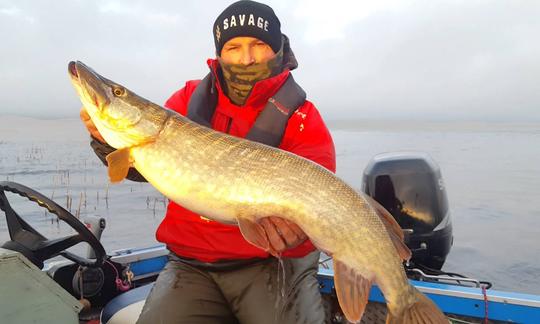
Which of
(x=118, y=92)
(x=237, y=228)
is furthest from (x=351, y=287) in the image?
(x=118, y=92)

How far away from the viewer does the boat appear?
2266 mm

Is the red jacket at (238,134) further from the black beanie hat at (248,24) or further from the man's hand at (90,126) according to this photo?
the man's hand at (90,126)

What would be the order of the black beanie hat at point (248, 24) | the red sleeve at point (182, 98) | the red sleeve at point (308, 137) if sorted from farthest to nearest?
the red sleeve at point (182, 98) → the black beanie hat at point (248, 24) → the red sleeve at point (308, 137)

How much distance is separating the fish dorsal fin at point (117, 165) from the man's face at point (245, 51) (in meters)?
1.13

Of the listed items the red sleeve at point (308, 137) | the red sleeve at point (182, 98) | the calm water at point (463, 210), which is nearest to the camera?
the red sleeve at point (308, 137)

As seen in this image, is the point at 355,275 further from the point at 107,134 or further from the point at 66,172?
the point at 66,172

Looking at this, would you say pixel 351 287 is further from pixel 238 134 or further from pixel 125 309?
pixel 125 309

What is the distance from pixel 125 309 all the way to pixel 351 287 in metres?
1.72

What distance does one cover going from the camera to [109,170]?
2301mm

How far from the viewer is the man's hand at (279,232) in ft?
7.54

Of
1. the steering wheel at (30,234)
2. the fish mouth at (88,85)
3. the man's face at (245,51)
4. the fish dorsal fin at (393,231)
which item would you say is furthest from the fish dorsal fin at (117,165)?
the fish dorsal fin at (393,231)

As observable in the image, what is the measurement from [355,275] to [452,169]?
19.8 m

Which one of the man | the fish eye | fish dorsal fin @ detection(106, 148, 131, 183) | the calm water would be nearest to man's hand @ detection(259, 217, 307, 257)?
the man

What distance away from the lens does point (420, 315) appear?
2.27m
